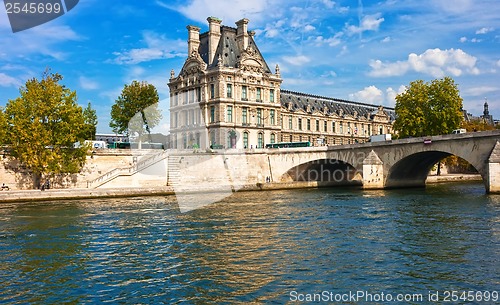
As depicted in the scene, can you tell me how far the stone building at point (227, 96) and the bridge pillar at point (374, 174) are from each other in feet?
72.9

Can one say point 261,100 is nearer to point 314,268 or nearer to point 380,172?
point 380,172

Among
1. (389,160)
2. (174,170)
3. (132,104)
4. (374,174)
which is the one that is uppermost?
(132,104)

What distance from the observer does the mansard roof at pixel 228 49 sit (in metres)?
75.3

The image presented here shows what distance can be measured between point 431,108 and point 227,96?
29701 millimetres

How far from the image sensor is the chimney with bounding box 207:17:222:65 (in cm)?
7656

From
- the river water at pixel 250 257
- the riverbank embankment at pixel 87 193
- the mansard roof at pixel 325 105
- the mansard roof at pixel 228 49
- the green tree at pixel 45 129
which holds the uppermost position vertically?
the mansard roof at pixel 228 49

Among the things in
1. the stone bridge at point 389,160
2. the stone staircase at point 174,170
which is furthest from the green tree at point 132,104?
the stone bridge at point 389,160

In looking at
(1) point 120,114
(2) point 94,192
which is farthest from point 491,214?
(1) point 120,114

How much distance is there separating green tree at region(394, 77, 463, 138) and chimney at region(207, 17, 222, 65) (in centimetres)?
2983

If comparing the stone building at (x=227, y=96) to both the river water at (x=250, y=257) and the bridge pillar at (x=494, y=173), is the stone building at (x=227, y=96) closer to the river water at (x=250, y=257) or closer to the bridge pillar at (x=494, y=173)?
the bridge pillar at (x=494, y=173)

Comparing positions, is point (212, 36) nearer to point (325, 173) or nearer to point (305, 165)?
point (305, 165)

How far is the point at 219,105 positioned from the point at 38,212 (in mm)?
41736

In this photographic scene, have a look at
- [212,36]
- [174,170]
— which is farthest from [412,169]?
[212,36]

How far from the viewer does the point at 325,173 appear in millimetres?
70875
